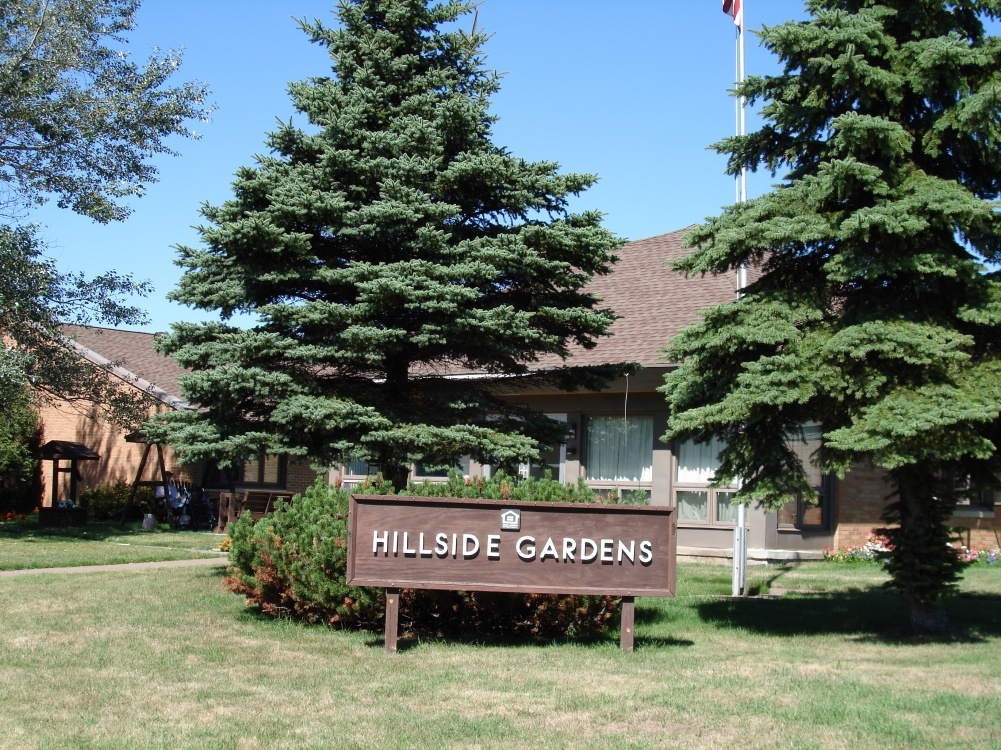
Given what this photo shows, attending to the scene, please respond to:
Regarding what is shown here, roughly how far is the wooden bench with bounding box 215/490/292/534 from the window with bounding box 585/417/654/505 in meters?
5.88

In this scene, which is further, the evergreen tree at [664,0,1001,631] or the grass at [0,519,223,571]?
the grass at [0,519,223,571]

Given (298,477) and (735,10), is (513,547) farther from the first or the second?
(298,477)

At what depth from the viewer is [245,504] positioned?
21.0m

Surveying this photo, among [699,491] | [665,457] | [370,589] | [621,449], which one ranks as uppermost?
[621,449]

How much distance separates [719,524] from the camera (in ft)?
58.2

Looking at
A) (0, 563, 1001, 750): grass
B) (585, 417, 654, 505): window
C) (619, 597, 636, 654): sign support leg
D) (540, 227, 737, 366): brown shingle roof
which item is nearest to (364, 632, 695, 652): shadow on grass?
(0, 563, 1001, 750): grass

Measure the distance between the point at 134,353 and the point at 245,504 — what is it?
1256 centimetres

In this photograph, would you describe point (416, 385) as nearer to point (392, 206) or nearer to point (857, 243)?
point (392, 206)

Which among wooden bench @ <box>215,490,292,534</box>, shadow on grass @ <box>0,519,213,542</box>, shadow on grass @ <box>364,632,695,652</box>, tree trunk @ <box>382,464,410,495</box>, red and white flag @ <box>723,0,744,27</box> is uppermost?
red and white flag @ <box>723,0,744,27</box>

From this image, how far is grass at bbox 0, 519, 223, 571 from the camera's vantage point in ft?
51.2

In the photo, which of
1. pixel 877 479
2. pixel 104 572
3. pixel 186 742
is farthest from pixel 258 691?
pixel 877 479

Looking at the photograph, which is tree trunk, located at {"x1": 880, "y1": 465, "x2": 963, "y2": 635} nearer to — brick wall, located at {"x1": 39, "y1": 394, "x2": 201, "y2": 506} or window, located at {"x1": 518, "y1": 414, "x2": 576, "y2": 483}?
window, located at {"x1": 518, "y1": 414, "x2": 576, "y2": 483}

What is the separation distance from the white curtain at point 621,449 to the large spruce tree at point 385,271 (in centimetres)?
602

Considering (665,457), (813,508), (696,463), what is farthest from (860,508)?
(665,457)
